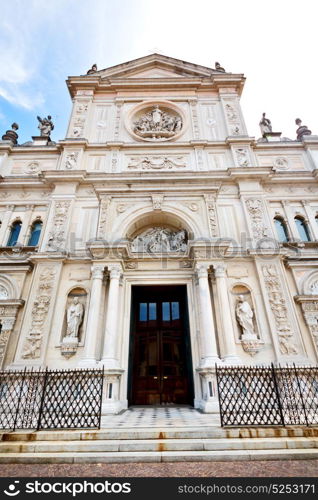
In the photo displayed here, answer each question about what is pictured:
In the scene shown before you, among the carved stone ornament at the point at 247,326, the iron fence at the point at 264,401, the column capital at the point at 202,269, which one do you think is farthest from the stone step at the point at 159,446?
the column capital at the point at 202,269

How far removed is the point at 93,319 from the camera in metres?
8.96

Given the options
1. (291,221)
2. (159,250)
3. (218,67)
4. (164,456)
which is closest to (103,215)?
(159,250)

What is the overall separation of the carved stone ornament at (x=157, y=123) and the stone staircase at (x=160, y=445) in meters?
13.2

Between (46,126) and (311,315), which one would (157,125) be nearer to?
(46,126)

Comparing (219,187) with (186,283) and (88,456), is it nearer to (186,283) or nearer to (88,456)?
(186,283)

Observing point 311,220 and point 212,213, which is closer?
point 212,213

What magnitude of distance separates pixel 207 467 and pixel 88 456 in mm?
1864

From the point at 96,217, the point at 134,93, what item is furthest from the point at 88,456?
the point at 134,93

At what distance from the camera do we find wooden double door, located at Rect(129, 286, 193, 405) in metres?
9.52

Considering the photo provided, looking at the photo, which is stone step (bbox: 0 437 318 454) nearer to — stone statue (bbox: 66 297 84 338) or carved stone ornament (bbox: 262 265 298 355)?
carved stone ornament (bbox: 262 265 298 355)

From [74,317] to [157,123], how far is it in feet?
37.7

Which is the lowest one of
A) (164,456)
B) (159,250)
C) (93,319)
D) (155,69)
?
(164,456)

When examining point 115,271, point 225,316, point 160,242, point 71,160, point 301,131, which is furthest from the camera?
point 301,131

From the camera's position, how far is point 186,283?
1034cm
